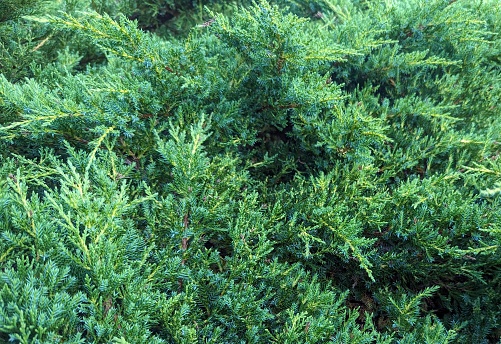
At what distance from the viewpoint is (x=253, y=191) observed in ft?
7.56

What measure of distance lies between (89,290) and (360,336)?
1.14m

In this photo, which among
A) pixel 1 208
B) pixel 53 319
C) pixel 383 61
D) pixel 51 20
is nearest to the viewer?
pixel 53 319

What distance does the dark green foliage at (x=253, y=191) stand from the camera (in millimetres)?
1725

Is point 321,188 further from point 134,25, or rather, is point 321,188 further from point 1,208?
point 1,208

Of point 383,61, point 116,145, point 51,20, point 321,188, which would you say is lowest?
point 116,145

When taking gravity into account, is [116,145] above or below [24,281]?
above

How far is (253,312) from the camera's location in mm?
1877

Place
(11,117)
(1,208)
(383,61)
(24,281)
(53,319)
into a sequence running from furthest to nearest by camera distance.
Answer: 1. (383,61)
2. (11,117)
3. (1,208)
4. (24,281)
5. (53,319)

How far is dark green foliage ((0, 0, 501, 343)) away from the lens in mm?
1725

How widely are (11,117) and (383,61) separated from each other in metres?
2.30

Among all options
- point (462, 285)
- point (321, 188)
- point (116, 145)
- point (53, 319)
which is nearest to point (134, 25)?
point (116, 145)

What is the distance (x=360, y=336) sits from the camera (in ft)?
6.20

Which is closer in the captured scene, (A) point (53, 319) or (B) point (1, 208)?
(A) point (53, 319)

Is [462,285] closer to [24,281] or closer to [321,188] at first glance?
[321,188]
